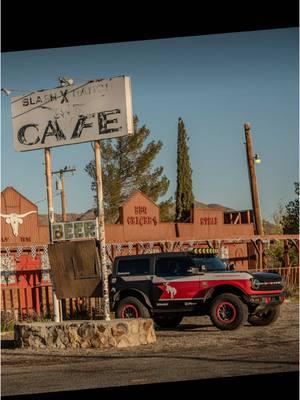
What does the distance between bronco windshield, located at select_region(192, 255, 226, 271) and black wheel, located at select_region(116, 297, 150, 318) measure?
1.71 meters

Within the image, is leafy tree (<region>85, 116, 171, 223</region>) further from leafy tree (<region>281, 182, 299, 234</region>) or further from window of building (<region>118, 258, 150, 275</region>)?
window of building (<region>118, 258, 150, 275</region>)

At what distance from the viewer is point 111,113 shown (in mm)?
18219

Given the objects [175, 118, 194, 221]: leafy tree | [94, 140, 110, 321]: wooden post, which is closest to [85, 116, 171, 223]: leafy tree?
[175, 118, 194, 221]: leafy tree

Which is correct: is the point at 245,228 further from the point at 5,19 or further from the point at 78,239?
the point at 5,19

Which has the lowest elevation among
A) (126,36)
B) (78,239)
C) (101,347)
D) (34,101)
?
(101,347)

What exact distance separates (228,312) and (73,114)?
599 cm

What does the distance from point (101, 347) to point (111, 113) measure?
501 cm

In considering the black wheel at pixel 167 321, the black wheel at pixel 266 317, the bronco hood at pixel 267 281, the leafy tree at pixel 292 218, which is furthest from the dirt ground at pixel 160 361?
the leafy tree at pixel 292 218

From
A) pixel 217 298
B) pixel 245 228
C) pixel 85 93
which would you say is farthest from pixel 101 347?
pixel 245 228

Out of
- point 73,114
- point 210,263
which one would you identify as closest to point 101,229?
point 73,114

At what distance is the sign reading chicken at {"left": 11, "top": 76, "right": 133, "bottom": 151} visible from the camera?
18.1 metres

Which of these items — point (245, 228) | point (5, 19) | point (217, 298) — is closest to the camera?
point (5, 19)

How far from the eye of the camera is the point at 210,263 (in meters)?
21.5

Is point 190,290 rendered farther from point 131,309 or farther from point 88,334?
point 88,334
